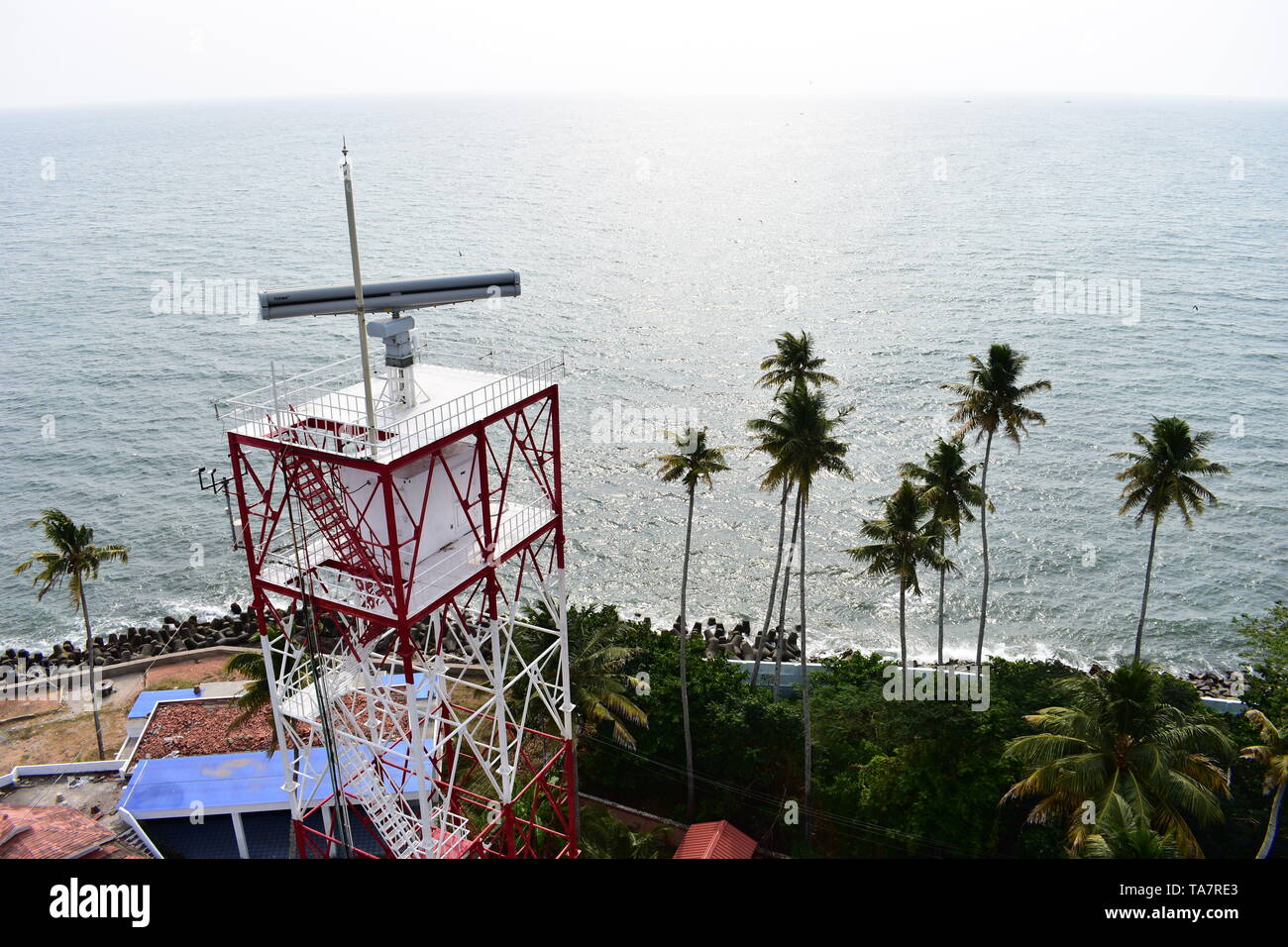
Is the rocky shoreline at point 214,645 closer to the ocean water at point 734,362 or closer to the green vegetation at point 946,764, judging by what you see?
the ocean water at point 734,362

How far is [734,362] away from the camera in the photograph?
101 m

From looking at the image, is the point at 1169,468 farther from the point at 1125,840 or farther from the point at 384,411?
the point at 384,411

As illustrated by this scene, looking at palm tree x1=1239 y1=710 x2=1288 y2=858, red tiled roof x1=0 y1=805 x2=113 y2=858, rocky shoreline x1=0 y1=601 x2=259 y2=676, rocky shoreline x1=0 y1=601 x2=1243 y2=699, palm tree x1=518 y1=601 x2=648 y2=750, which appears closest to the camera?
palm tree x1=1239 y1=710 x2=1288 y2=858

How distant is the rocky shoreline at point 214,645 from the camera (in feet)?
199

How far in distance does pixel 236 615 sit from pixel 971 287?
306ft

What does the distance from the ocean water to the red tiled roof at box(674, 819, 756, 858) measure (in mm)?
24652

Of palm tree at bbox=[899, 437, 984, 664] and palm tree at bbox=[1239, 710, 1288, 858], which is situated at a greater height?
palm tree at bbox=[899, 437, 984, 664]

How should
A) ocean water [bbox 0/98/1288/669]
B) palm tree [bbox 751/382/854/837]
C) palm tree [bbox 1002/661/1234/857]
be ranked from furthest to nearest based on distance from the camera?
1. ocean water [bbox 0/98/1288/669]
2. palm tree [bbox 751/382/854/837]
3. palm tree [bbox 1002/661/1234/857]

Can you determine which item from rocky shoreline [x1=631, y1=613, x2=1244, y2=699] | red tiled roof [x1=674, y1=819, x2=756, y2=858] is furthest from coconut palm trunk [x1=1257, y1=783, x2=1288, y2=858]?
rocky shoreline [x1=631, y1=613, x2=1244, y2=699]

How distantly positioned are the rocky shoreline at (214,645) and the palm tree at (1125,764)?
80.4ft

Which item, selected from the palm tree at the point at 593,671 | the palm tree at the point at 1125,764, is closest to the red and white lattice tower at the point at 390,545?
the palm tree at the point at 593,671

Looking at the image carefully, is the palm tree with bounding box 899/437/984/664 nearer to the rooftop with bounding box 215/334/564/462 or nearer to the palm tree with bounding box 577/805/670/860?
the palm tree with bounding box 577/805/670/860

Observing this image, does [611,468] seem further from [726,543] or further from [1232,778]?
[1232,778]

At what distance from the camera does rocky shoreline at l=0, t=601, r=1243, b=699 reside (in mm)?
60719
